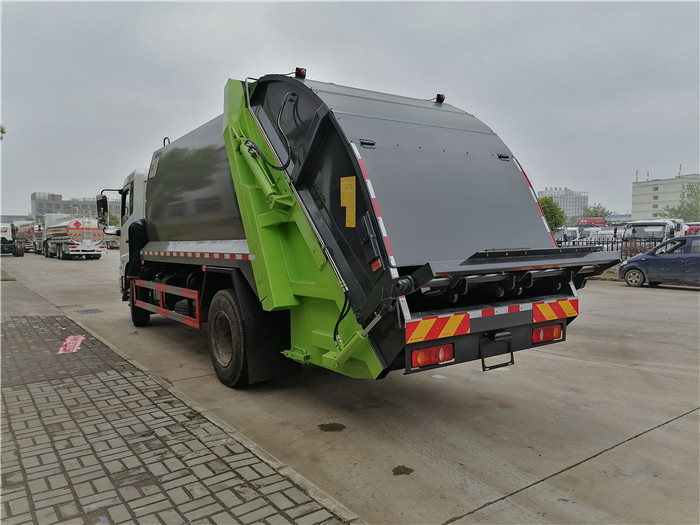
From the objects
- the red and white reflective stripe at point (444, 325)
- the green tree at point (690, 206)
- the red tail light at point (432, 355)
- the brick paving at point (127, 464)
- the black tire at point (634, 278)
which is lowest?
the brick paving at point (127, 464)

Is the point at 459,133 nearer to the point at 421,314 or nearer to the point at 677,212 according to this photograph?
the point at 421,314

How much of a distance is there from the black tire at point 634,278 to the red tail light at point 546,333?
504 inches

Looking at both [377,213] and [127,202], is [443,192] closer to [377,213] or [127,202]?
[377,213]

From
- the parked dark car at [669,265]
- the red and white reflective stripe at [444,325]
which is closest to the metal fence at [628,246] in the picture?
the parked dark car at [669,265]

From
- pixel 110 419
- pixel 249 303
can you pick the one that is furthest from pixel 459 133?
pixel 110 419

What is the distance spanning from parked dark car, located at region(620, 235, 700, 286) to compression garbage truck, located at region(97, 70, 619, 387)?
1110cm

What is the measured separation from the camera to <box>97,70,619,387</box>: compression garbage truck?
376 cm

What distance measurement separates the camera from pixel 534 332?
441 centimetres

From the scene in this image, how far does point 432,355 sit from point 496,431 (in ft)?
3.66

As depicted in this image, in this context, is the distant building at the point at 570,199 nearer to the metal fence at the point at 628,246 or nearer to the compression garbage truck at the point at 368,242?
the metal fence at the point at 628,246

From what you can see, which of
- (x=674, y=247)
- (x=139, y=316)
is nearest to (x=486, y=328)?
(x=139, y=316)

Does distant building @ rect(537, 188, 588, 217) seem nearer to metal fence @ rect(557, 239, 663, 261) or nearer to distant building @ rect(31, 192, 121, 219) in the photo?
distant building @ rect(31, 192, 121, 219)


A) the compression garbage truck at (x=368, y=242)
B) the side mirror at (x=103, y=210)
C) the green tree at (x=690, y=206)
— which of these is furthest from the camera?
the green tree at (x=690, y=206)

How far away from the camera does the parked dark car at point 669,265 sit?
1418 cm
